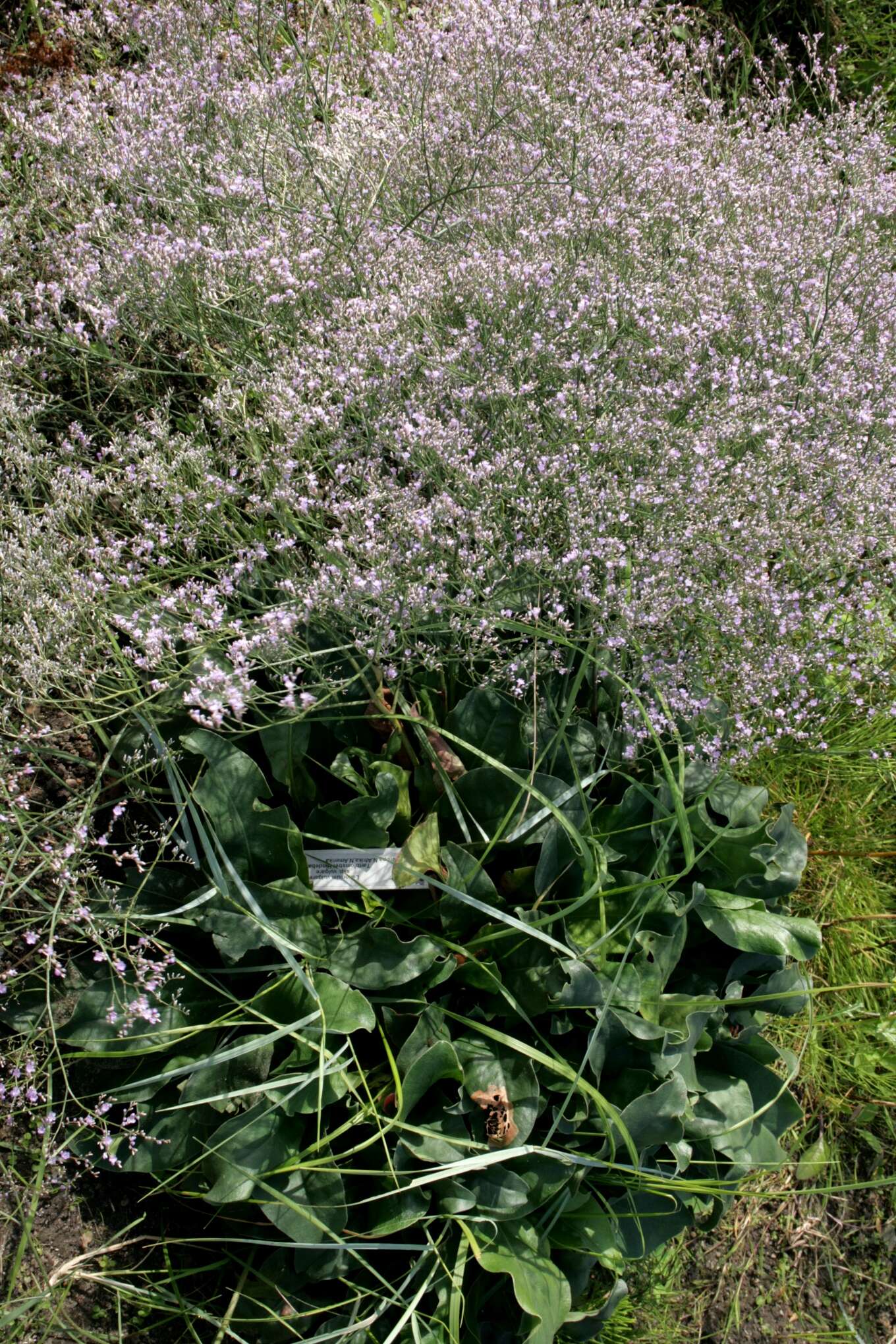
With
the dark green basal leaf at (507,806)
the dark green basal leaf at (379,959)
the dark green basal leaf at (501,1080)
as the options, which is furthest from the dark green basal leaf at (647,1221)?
the dark green basal leaf at (507,806)

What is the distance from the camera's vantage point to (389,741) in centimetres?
247

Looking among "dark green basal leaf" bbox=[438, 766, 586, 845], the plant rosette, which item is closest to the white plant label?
the plant rosette

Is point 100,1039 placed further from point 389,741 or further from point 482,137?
point 482,137

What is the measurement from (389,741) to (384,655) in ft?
1.59

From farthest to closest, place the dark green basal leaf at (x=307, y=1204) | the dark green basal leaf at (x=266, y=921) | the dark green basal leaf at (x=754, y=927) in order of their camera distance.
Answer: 1. the dark green basal leaf at (x=754, y=927)
2. the dark green basal leaf at (x=266, y=921)
3. the dark green basal leaf at (x=307, y=1204)

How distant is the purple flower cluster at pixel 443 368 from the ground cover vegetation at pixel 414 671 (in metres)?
0.02

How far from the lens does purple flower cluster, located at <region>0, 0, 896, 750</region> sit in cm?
219

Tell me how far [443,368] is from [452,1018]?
1.65 meters

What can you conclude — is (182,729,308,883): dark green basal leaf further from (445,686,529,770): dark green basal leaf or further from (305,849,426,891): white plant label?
(445,686,529,770): dark green basal leaf

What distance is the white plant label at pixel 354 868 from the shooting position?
92.0 inches

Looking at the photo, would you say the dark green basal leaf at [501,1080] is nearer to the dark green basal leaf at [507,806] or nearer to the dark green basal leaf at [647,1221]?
the dark green basal leaf at [647,1221]

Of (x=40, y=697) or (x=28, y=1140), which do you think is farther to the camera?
(x=28, y=1140)

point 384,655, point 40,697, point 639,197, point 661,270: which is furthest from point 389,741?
point 639,197

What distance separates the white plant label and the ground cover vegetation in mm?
41
